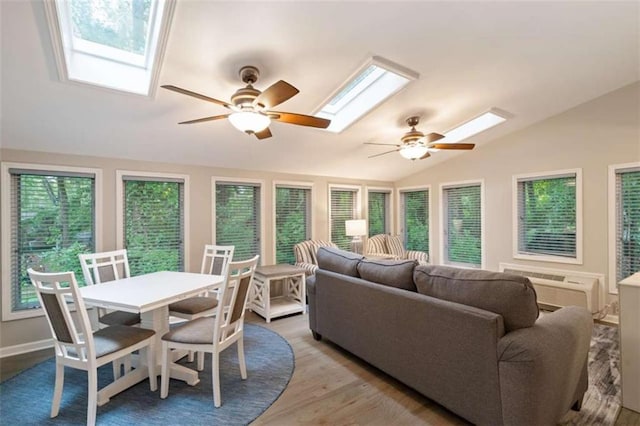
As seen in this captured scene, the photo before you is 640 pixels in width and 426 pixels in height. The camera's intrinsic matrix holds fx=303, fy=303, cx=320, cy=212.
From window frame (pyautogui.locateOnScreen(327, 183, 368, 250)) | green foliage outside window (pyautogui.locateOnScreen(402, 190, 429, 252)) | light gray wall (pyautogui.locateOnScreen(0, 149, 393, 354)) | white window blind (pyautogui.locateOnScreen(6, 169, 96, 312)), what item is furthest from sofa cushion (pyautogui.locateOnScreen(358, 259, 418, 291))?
green foliage outside window (pyautogui.locateOnScreen(402, 190, 429, 252))

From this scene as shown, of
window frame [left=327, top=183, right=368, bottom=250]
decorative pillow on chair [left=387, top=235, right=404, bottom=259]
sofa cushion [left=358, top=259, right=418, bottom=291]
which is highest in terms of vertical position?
window frame [left=327, top=183, right=368, bottom=250]

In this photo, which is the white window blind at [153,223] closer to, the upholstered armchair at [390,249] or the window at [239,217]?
the window at [239,217]

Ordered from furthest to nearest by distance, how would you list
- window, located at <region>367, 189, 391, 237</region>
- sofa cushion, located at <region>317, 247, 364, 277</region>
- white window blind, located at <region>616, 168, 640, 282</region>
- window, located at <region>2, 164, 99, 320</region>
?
window, located at <region>367, 189, 391, 237</region>
white window blind, located at <region>616, 168, 640, 282</region>
window, located at <region>2, 164, 99, 320</region>
sofa cushion, located at <region>317, 247, 364, 277</region>

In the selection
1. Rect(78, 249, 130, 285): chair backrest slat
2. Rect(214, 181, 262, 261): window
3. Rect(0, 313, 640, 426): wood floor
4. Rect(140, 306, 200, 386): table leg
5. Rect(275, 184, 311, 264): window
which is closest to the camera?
Rect(0, 313, 640, 426): wood floor

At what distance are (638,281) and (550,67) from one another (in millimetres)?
2299

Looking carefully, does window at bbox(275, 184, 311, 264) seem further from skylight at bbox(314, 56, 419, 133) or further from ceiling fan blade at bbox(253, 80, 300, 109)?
ceiling fan blade at bbox(253, 80, 300, 109)

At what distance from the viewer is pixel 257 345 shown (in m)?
3.26

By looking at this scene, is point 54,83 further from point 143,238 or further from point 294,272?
point 294,272

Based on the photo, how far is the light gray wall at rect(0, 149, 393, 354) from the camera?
→ 10.5ft

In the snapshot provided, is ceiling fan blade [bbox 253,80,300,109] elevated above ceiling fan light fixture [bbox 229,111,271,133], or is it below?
above

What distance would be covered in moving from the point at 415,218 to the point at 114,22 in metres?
5.79

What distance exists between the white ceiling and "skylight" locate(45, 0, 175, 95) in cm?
9

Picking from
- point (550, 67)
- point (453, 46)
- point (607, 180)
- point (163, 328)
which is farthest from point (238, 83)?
point (607, 180)

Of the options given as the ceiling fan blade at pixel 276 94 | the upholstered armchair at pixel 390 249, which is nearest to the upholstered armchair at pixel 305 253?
the upholstered armchair at pixel 390 249
